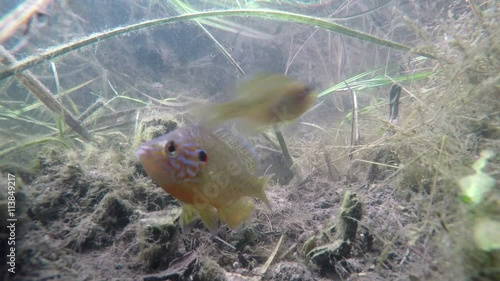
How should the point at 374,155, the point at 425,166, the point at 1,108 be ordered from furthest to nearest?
the point at 1,108 → the point at 374,155 → the point at 425,166

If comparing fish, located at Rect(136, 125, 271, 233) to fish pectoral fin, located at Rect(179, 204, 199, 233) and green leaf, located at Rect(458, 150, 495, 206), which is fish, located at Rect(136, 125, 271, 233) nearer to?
fish pectoral fin, located at Rect(179, 204, 199, 233)

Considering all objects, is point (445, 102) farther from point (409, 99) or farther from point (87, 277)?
point (87, 277)

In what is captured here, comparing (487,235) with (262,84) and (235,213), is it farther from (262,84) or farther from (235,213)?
(262,84)

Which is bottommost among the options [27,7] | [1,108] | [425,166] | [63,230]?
[1,108]

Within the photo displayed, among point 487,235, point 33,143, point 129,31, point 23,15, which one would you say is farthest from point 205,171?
point 23,15

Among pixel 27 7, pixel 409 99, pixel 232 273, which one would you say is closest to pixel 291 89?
pixel 232 273

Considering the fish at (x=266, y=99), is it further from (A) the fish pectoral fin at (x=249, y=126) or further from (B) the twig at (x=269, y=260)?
(B) the twig at (x=269, y=260)

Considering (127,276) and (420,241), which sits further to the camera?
(420,241)

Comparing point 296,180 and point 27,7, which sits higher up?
point 27,7
